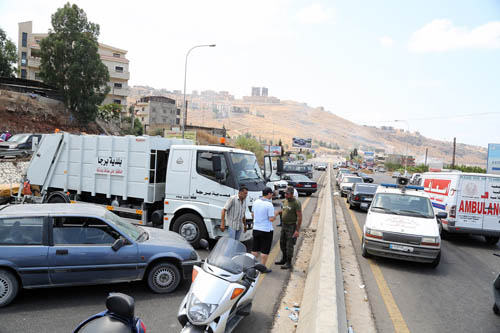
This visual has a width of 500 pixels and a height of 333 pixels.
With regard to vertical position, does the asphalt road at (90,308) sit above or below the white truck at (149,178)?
below

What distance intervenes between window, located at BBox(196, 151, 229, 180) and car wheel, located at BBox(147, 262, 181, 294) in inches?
120

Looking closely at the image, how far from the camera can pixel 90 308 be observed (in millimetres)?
5055

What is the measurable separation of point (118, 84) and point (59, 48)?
32.1 meters

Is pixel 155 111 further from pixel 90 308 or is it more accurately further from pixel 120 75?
pixel 90 308

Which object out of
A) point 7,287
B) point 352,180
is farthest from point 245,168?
point 352,180

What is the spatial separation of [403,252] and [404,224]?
721 mm

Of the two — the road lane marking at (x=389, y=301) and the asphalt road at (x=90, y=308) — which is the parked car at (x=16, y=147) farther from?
the road lane marking at (x=389, y=301)

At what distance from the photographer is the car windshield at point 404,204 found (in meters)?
8.61

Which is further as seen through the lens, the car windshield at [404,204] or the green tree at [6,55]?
the green tree at [6,55]

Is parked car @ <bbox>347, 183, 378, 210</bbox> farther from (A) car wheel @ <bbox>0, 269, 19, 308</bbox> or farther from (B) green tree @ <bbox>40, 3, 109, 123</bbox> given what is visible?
(B) green tree @ <bbox>40, 3, 109, 123</bbox>

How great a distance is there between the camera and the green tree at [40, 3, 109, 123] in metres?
37.7

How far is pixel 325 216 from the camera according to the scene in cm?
1205

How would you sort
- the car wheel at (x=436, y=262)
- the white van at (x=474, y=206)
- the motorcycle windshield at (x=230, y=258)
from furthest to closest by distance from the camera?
the white van at (x=474, y=206) → the car wheel at (x=436, y=262) → the motorcycle windshield at (x=230, y=258)

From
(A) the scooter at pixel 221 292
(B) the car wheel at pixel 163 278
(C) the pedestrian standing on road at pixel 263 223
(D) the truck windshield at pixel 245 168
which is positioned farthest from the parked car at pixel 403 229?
(B) the car wheel at pixel 163 278
